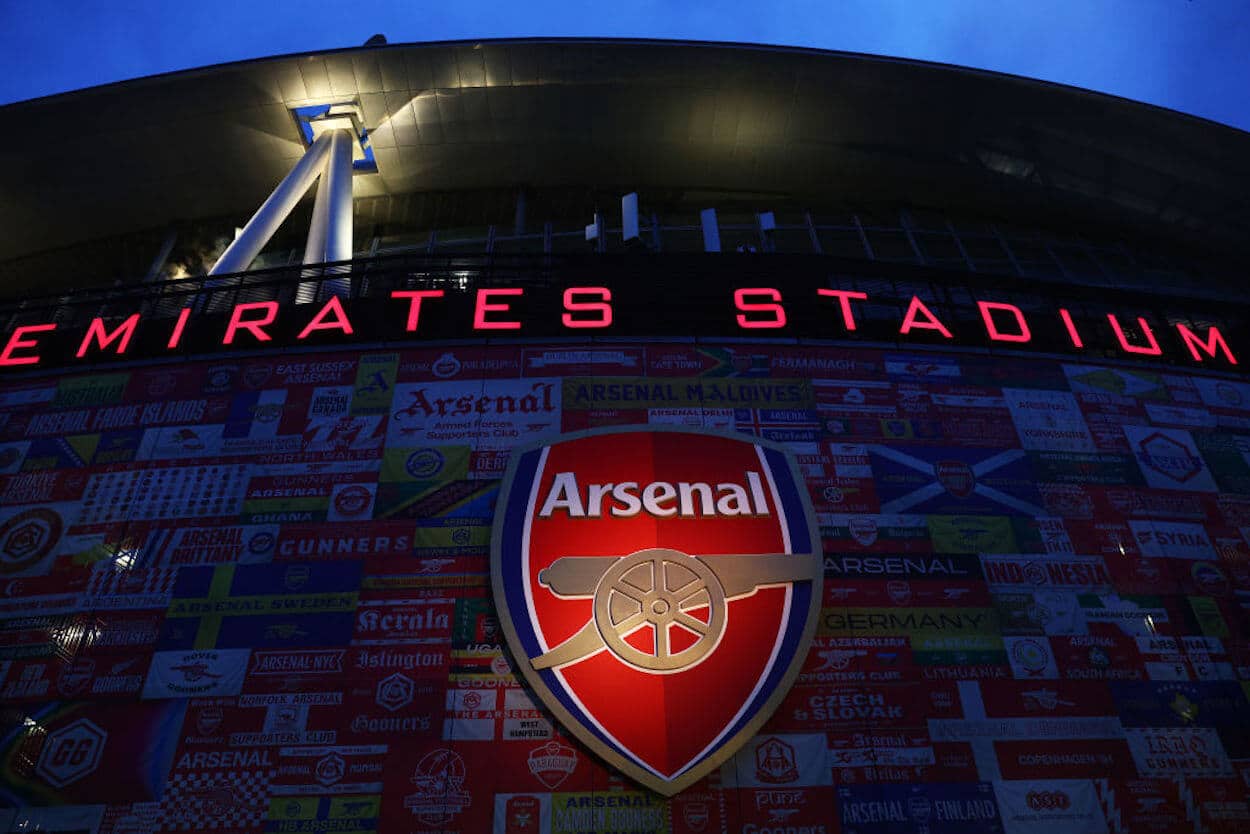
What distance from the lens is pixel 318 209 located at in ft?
57.1

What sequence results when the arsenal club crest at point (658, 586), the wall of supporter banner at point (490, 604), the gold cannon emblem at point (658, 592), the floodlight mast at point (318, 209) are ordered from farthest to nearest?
the floodlight mast at point (318, 209)
the gold cannon emblem at point (658, 592)
the arsenal club crest at point (658, 586)
the wall of supporter banner at point (490, 604)

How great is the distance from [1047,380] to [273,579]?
484 inches

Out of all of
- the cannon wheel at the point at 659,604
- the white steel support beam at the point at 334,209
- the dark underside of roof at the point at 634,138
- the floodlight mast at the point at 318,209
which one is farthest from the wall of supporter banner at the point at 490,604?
the dark underside of roof at the point at 634,138

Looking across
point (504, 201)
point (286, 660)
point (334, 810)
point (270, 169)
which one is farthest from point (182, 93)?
point (334, 810)

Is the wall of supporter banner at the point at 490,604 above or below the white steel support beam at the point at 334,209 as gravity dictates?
below

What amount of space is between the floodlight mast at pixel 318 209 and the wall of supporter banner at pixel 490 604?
492 centimetres

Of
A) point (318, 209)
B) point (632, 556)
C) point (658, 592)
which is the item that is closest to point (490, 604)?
point (632, 556)

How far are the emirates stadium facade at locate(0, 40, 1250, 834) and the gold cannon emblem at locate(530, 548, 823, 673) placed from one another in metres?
0.05

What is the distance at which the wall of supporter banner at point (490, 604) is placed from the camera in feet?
26.0

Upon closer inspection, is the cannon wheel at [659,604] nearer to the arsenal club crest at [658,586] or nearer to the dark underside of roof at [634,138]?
the arsenal club crest at [658,586]

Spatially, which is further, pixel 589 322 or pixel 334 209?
pixel 334 209

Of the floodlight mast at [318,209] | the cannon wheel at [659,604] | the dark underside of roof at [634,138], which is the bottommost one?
the cannon wheel at [659,604]

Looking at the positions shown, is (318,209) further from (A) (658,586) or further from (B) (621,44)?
(A) (658,586)

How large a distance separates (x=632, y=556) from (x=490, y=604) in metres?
1.92
